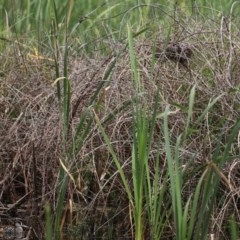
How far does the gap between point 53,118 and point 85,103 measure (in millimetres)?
165

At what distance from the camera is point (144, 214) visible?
3.51 meters

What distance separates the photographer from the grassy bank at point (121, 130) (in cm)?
350

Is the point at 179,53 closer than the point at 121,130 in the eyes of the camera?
No

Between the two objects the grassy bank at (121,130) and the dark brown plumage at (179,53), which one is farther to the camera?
the dark brown plumage at (179,53)

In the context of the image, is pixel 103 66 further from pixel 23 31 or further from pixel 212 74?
pixel 23 31

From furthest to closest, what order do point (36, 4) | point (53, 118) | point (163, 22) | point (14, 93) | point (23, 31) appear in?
1. point (36, 4)
2. point (23, 31)
3. point (163, 22)
4. point (14, 93)
5. point (53, 118)

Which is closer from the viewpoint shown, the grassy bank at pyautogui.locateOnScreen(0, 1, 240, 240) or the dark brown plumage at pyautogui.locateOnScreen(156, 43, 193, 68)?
the grassy bank at pyautogui.locateOnScreen(0, 1, 240, 240)

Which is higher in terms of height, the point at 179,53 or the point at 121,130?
the point at 179,53

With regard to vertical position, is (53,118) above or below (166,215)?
above

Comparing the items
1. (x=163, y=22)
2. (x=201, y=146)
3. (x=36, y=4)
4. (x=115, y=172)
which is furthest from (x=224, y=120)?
(x=36, y=4)

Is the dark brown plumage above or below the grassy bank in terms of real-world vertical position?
above

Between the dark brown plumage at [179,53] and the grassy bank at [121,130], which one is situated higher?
the dark brown plumage at [179,53]

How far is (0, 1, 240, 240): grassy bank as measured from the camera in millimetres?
3500

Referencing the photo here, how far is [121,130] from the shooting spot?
3.97m
